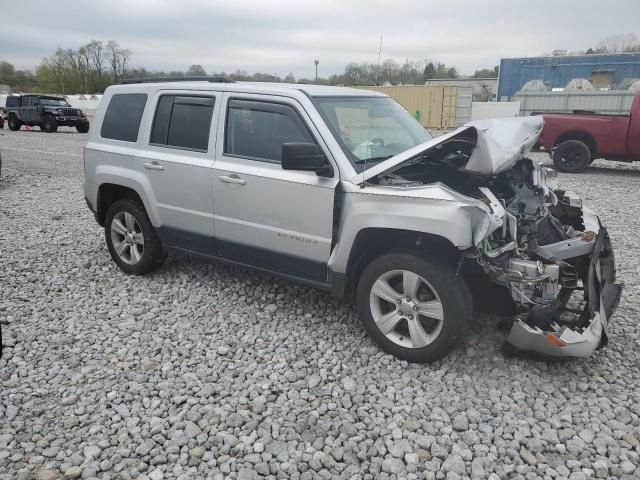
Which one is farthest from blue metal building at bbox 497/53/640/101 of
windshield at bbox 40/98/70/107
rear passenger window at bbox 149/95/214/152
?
rear passenger window at bbox 149/95/214/152

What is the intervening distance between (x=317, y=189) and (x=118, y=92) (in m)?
2.70

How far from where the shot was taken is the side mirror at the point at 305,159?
3379 millimetres

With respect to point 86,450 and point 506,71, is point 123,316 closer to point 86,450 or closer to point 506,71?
point 86,450

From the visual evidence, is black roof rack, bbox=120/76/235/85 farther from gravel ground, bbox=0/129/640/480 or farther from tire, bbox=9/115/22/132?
tire, bbox=9/115/22/132

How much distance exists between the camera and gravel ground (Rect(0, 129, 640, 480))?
2.65m

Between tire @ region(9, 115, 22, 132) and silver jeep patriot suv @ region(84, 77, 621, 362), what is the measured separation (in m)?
Answer: 23.3

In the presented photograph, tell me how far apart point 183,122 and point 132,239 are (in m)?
1.37

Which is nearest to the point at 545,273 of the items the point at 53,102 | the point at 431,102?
the point at 53,102

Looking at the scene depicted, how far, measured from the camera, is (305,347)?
12.4 feet

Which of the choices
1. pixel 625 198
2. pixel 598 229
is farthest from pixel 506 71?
pixel 598 229

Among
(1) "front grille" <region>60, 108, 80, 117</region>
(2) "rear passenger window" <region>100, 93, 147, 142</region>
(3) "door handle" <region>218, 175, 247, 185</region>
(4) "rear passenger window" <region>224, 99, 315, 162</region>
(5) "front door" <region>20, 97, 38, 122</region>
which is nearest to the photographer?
(4) "rear passenger window" <region>224, 99, 315, 162</region>

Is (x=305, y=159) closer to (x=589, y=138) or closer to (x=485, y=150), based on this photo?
(x=485, y=150)

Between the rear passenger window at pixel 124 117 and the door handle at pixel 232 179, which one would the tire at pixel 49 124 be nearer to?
the rear passenger window at pixel 124 117

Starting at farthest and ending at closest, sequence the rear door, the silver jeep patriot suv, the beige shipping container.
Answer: the beige shipping container < the rear door < the silver jeep patriot suv
